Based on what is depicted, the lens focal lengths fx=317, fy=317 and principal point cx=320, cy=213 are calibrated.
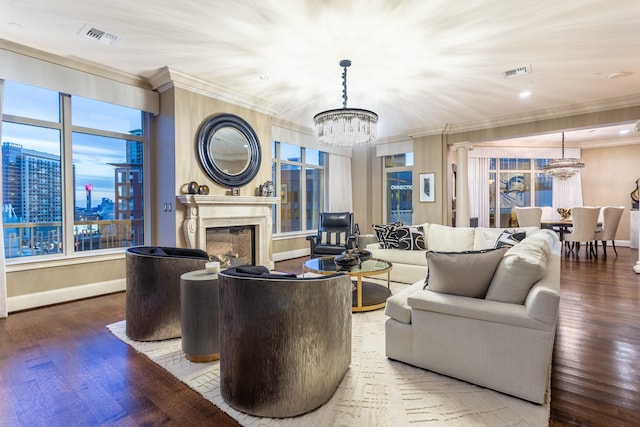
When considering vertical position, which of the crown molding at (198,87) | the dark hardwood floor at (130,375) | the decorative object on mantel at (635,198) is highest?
the crown molding at (198,87)

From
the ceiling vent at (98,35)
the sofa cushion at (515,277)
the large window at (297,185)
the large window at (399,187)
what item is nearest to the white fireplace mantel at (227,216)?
the large window at (297,185)

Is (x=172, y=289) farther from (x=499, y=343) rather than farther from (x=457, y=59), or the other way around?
(x=457, y=59)

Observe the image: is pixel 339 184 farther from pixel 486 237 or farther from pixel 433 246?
pixel 486 237

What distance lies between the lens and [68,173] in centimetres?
390

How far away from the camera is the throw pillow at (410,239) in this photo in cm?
476

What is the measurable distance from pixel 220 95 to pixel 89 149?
6.13ft

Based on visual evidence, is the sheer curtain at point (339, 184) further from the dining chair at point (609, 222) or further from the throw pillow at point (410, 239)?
the dining chair at point (609, 222)

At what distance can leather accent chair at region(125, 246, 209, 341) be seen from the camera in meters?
2.70

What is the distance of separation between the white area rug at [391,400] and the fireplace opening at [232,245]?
2412 millimetres

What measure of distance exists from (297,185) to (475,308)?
5561 mm

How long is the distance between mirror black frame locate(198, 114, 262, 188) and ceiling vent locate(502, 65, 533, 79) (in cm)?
371

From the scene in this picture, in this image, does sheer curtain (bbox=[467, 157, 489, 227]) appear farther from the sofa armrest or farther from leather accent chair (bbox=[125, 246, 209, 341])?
leather accent chair (bbox=[125, 246, 209, 341])

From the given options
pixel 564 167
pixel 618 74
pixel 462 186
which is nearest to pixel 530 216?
pixel 564 167

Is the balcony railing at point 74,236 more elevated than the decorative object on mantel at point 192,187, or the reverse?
the decorative object on mantel at point 192,187
